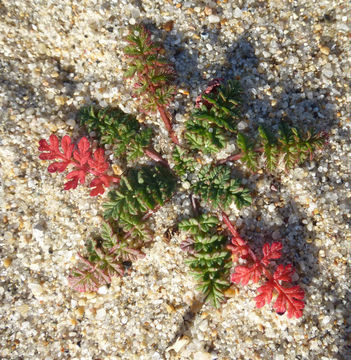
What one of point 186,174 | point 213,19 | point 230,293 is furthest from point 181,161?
point 213,19

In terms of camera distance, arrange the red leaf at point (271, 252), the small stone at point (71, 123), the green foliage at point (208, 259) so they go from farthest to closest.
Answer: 1. the small stone at point (71, 123)
2. the green foliage at point (208, 259)
3. the red leaf at point (271, 252)

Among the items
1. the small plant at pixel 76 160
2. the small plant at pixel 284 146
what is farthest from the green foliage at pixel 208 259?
the small plant at pixel 76 160

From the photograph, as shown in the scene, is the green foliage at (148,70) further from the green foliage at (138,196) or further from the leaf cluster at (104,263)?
the leaf cluster at (104,263)

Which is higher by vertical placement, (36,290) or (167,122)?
(167,122)

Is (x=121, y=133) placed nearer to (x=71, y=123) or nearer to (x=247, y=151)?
(x=71, y=123)

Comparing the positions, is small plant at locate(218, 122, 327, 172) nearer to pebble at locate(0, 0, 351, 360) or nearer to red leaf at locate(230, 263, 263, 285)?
pebble at locate(0, 0, 351, 360)

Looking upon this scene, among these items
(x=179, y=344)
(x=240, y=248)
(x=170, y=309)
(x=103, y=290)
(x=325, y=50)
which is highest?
(x=325, y=50)

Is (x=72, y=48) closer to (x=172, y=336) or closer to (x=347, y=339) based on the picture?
(x=172, y=336)
